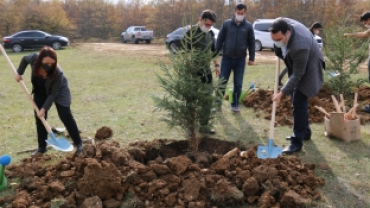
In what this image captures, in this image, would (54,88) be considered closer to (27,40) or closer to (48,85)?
(48,85)

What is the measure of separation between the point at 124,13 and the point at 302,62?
40925mm

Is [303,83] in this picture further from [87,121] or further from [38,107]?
[87,121]

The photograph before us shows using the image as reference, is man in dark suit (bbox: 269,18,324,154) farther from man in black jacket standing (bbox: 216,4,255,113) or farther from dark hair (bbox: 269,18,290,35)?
man in black jacket standing (bbox: 216,4,255,113)

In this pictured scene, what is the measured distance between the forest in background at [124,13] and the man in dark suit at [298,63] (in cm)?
1934

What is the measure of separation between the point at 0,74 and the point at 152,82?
247 inches

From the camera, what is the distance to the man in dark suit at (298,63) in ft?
12.8

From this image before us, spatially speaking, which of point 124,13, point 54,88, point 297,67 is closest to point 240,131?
point 297,67

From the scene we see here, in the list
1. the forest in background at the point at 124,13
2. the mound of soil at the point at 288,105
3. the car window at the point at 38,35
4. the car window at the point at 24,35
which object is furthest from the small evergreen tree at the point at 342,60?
the car window at the point at 24,35

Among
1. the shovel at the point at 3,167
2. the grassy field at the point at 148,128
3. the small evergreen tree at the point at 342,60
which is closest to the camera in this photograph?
the shovel at the point at 3,167

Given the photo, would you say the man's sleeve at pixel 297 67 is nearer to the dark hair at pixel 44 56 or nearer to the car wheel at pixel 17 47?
the dark hair at pixel 44 56

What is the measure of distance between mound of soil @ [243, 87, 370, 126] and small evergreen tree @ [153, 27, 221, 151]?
199cm

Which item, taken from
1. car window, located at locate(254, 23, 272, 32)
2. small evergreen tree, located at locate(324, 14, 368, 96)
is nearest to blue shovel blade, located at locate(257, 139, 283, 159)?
small evergreen tree, located at locate(324, 14, 368, 96)

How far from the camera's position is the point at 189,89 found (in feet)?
13.5

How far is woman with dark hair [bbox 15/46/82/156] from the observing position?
12.5 ft
